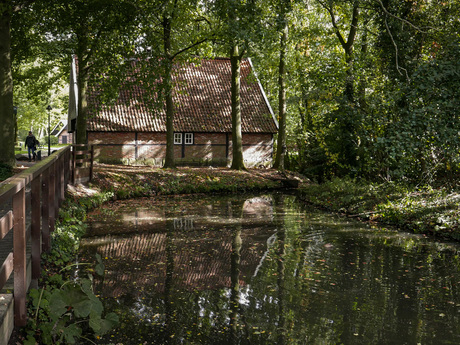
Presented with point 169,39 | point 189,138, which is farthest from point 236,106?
point 189,138

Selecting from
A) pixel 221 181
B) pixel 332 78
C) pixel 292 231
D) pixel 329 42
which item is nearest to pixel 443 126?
pixel 292 231

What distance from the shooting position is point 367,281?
7508 millimetres

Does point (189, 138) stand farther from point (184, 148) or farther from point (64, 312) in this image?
point (64, 312)

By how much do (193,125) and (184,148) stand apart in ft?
4.99

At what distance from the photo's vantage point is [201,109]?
31281mm

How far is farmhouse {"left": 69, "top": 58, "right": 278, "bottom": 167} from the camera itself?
2853 centimetres

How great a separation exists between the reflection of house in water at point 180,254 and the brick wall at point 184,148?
637 inches

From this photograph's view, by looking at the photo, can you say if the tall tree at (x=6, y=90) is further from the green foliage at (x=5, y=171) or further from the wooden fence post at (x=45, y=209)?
the wooden fence post at (x=45, y=209)

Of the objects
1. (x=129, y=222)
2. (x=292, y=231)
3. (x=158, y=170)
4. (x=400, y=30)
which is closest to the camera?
(x=292, y=231)

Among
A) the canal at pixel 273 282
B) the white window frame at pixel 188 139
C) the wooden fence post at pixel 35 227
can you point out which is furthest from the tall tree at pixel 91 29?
the wooden fence post at pixel 35 227

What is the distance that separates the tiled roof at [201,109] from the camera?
28.8 m

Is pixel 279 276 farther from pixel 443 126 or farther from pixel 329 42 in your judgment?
pixel 329 42

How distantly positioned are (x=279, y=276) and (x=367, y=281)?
1.34 meters

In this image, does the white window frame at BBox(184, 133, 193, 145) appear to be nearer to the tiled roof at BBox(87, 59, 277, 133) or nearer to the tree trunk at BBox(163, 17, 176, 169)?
the tiled roof at BBox(87, 59, 277, 133)
